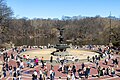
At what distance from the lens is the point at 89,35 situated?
119 metres

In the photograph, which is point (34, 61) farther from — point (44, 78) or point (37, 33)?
point (37, 33)

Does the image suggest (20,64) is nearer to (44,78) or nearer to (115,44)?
(44,78)

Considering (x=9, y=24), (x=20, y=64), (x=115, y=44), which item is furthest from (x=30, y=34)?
(x=20, y=64)

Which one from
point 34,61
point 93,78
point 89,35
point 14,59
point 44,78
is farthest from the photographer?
point 89,35

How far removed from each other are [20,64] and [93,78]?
10.1 metres

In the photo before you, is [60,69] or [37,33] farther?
[37,33]

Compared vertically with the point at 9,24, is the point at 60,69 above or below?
below

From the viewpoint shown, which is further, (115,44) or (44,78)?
(115,44)

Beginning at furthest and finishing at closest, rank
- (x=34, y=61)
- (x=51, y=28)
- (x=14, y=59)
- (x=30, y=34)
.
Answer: (x=51, y=28), (x=30, y=34), (x=14, y=59), (x=34, y=61)

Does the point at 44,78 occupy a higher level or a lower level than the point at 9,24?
lower

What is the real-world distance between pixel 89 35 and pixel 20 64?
8693 centimetres

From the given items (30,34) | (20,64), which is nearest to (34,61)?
(20,64)

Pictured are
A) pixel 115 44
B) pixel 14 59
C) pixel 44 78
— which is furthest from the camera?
pixel 115 44

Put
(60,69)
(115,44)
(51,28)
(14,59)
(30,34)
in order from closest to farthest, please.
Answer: (60,69)
(14,59)
(115,44)
(30,34)
(51,28)
